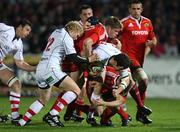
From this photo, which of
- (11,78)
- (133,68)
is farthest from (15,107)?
(133,68)

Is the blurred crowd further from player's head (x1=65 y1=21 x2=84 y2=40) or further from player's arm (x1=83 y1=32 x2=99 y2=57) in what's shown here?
player's head (x1=65 y1=21 x2=84 y2=40)

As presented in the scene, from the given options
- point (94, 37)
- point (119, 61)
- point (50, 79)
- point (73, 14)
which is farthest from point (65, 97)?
point (73, 14)

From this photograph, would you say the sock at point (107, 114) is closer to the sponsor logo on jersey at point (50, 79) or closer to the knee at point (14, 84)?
the sponsor logo on jersey at point (50, 79)

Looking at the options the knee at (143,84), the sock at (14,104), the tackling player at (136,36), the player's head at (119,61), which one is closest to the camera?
the player's head at (119,61)

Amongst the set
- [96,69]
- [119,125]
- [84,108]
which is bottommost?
[119,125]

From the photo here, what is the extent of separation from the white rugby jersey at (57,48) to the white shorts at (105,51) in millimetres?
478

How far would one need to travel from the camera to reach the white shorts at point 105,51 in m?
11.7

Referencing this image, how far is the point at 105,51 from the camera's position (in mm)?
11742

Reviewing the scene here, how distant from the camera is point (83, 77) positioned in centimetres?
1326

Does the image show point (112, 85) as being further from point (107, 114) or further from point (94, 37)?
point (94, 37)

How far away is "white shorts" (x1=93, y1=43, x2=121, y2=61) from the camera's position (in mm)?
11688

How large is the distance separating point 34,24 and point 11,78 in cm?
1175

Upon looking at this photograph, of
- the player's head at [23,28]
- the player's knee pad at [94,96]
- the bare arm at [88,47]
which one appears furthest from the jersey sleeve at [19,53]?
the player's knee pad at [94,96]

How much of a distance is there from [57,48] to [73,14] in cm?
1263
